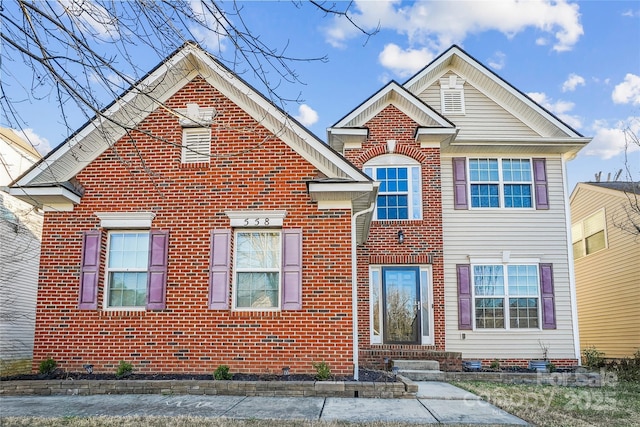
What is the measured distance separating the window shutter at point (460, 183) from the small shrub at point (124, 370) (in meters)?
9.08

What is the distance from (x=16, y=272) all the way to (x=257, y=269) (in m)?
11.4

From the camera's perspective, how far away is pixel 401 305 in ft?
45.6

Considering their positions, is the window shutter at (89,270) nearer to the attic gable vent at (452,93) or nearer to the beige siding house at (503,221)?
the beige siding house at (503,221)

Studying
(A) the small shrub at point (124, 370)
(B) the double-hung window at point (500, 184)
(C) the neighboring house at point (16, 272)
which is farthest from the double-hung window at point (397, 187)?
(C) the neighboring house at point (16, 272)

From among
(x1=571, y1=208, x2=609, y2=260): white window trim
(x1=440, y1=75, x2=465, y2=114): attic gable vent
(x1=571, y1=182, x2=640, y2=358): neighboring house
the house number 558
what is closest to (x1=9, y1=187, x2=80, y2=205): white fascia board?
the house number 558

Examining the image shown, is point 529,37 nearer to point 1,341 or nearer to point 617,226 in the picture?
point 617,226

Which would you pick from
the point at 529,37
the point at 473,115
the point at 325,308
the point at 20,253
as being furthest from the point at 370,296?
the point at 20,253

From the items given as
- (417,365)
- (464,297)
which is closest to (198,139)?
(417,365)

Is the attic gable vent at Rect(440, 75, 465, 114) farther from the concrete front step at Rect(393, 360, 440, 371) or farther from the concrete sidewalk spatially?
the concrete sidewalk

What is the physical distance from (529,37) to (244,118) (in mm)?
10220

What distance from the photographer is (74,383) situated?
8.49 metres

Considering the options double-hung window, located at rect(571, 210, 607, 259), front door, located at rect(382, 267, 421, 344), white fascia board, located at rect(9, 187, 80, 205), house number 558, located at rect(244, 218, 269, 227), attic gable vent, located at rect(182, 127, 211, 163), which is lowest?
front door, located at rect(382, 267, 421, 344)

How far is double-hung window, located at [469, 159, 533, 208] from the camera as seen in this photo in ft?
48.3

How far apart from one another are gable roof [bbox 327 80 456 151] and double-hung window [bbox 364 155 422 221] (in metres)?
0.80
